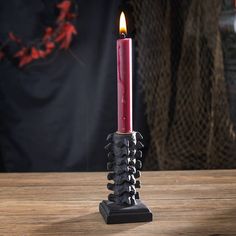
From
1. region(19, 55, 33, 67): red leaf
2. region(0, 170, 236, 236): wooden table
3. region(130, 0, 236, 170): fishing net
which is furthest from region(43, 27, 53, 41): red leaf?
region(0, 170, 236, 236): wooden table

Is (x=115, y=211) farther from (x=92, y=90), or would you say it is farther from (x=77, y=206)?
(x=92, y=90)

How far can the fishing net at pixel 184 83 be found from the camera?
96.3 inches

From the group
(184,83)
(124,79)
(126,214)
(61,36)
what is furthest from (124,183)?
(61,36)

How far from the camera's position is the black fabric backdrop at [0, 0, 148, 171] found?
8.33 feet

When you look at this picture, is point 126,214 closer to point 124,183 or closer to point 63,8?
point 124,183

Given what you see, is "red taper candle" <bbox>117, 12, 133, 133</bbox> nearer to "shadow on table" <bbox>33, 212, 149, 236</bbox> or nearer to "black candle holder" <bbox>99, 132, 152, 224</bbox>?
"black candle holder" <bbox>99, 132, 152, 224</bbox>

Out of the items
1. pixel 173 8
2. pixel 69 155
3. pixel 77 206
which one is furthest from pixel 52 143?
pixel 77 206

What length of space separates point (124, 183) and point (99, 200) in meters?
0.13

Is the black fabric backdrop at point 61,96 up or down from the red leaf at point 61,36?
down

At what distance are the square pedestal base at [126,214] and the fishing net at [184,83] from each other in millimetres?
1700

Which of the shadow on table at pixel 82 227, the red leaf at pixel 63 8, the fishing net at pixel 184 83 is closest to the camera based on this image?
the shadow on table at pixel 82 227

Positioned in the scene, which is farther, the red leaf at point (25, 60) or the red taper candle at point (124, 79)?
the red leaf at point (25, 60)

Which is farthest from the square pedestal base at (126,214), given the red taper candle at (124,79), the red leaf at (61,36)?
the red leaf at (61,36)

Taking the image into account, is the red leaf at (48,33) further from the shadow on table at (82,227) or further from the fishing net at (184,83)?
the shadow on table at (82,227)
